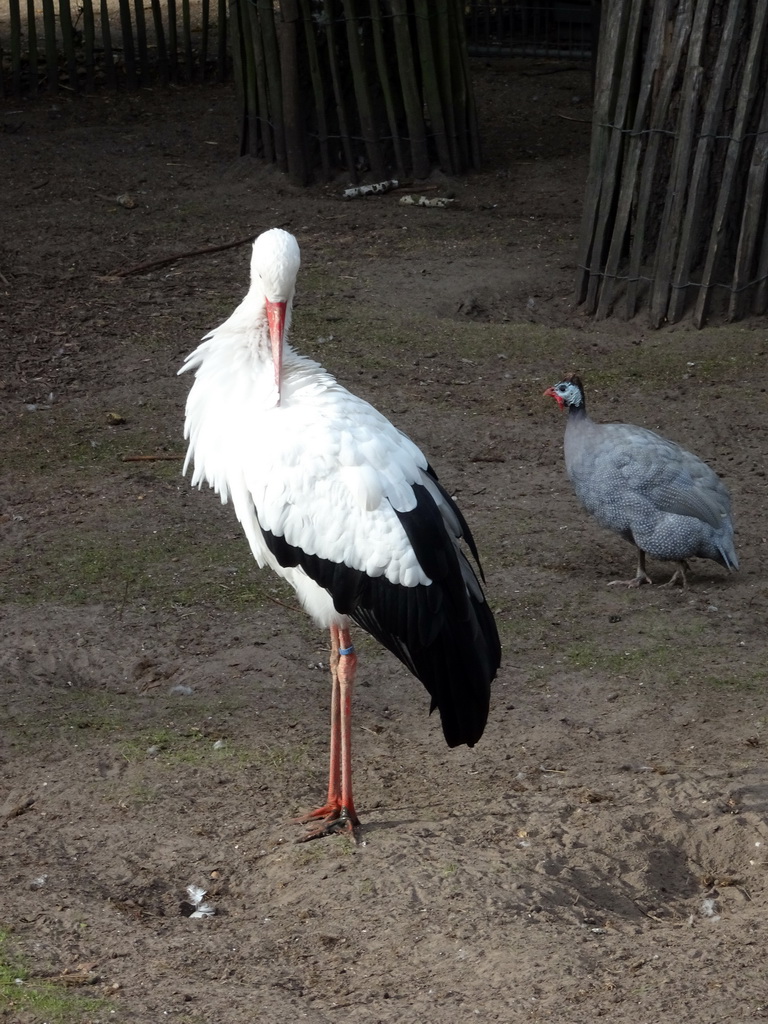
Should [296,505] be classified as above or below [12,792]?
above

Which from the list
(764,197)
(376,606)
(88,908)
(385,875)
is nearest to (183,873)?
(88,908)

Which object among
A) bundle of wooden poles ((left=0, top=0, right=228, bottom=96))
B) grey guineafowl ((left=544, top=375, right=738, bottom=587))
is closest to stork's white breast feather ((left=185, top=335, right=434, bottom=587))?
grey guineafowl ((left=544, top=375, right=738, bottom=587))

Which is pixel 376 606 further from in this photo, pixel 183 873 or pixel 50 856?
pixel 50 856

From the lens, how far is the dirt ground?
11.6ft

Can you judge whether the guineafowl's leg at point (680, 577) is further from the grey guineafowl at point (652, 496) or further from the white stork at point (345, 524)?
the white stork at point (345, 524)

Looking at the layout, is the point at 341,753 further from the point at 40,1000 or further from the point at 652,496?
the point at 652,496

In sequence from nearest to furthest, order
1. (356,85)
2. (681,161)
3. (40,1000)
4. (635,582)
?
(40,1000) < (635,582) < (681,161) < (356,85)

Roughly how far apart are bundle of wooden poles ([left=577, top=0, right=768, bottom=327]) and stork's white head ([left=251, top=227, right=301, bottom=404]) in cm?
455

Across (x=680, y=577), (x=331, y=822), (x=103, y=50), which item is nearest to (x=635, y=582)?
(x=680, y=577)

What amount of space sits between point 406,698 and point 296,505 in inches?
53.3

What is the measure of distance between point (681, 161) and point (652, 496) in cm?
333

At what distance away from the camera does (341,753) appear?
14.2 ft

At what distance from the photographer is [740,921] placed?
3742 millimetres

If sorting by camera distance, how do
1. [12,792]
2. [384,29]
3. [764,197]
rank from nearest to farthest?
[12,792]
[764,197]
[384,29]
